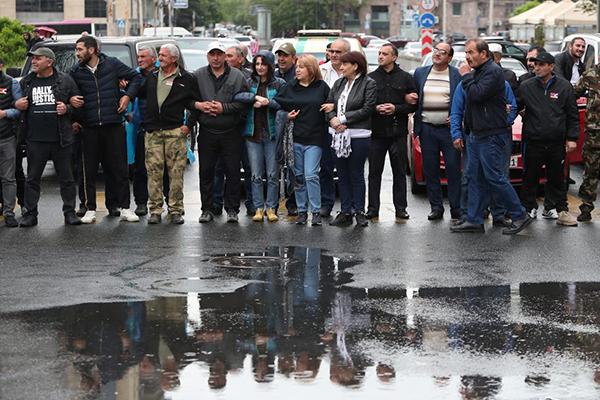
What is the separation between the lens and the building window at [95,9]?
113 meters

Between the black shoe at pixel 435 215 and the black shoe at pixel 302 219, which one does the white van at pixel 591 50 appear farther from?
the black shoe at pixel 302 219

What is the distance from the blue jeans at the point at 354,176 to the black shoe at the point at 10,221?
3.41 metres

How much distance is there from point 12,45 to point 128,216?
30853 mm

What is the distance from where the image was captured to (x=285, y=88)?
47.2 feet

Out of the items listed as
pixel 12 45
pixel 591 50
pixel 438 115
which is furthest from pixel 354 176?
pixel 12 45

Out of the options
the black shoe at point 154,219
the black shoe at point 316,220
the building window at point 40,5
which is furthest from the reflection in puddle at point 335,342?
the building window at point 40,5

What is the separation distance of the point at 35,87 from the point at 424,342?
6747 millimetres

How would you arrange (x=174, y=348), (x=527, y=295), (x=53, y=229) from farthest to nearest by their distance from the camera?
(x=53, y=229), (x=527, y=295), (x=174, y=348)

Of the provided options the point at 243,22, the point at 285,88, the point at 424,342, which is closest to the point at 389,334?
the point at 424,342

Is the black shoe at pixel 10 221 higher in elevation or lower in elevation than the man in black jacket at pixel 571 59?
lower

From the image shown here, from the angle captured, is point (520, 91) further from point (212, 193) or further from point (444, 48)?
point (212, 193)

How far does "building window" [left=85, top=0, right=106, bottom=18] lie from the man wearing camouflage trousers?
101 m

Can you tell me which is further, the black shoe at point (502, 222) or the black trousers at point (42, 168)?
the black trousers at point (42, 168)

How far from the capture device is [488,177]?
13820 millimetres
